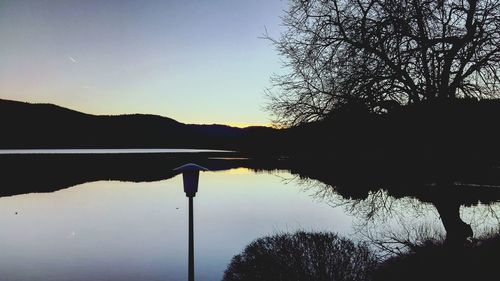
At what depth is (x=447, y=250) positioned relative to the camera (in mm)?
10891

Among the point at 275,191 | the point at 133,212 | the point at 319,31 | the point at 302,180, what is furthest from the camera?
the point at 275,191

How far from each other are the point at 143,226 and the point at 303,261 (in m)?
26.7

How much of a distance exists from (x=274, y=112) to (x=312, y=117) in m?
1.18

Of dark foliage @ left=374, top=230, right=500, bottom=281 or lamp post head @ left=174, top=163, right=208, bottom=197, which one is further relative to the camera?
dark foliage @ left=374, top=230, right=500, bottom=281

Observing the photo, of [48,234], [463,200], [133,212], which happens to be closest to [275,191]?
[133,212]

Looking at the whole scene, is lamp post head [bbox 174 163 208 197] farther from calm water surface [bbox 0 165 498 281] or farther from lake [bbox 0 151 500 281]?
calm water surface [bbox 0 165 498 281]

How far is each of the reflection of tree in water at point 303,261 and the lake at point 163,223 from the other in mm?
1836

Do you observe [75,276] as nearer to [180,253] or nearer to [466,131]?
[180,253]

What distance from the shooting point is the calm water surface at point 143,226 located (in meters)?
23.8

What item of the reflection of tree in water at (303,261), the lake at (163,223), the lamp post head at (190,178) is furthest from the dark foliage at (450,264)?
the lamp post head at (190,178)

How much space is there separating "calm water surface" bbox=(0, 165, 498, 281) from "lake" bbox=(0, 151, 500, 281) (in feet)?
0.27

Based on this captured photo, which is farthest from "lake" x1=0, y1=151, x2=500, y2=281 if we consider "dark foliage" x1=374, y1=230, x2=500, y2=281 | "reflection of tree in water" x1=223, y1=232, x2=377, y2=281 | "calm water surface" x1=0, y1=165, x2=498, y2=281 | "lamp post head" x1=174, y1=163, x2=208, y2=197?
"lamp post head" x1=174, y1=163, x2=208, y2=197

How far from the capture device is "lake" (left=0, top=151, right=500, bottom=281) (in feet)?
74.2

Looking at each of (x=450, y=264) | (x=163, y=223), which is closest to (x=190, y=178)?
(x=450, y=264)
